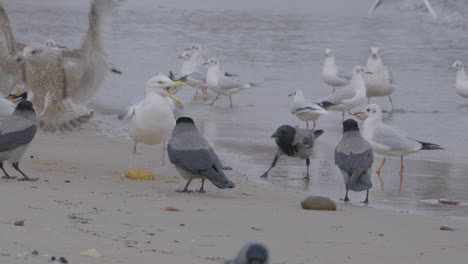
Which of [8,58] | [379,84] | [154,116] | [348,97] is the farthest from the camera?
[379,84]

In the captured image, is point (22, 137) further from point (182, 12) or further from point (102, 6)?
point (182, 12)

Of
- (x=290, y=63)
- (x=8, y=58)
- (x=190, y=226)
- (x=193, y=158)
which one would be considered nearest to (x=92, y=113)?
(x=8, y=58)

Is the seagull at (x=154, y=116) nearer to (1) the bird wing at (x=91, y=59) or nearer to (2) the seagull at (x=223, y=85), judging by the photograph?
(1) the bird wing at (x=91, y=59)

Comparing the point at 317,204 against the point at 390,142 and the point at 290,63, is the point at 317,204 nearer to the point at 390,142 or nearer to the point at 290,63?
the point at 390,142

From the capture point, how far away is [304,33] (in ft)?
101

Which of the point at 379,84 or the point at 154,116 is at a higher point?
the point at 154,116

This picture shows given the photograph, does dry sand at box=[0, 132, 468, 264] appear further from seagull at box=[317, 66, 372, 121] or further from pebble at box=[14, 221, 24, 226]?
seagull at box=[317, 66, 372, 121]

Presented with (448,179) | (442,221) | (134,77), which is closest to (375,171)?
(448,179)

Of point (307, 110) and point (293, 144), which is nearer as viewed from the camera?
point (293, 144)

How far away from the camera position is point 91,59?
33.9ft

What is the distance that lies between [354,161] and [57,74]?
341cm

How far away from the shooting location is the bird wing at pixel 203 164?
320 inches

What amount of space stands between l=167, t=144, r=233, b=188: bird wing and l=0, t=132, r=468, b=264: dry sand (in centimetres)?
17

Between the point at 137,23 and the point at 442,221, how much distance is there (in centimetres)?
2545
